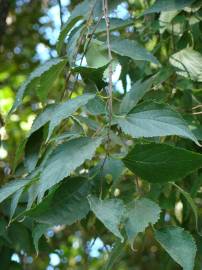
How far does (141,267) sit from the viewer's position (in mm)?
3098

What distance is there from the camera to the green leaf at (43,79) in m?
0.95

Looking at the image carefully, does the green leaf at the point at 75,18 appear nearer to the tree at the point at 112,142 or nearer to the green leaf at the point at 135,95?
the tree at the point at 112,142

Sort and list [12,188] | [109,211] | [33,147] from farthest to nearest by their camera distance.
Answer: [33,147], [12,188], [109,211]

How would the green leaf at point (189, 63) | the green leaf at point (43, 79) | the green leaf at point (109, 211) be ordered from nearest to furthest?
the green leaf at point (109, 211) < the green leaf at point (43, 79) < the green leaf at point (189, 63)

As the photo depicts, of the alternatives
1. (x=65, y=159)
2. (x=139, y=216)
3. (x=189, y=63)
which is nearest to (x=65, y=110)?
(x=65, y=159)

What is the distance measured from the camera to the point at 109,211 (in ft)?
2.49

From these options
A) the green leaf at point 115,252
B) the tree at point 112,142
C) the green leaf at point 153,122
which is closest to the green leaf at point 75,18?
the tree at point 112,142

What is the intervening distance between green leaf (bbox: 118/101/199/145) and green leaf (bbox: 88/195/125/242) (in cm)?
9

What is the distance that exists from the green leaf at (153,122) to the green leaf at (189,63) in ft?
0.95

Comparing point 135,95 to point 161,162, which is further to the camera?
point 135,95

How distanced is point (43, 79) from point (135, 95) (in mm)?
184

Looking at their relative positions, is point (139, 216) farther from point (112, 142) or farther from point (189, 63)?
point (189, 63)

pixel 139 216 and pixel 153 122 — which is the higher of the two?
pixel 153 122

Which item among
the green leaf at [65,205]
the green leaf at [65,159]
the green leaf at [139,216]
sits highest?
the green leaf at [65,159]
